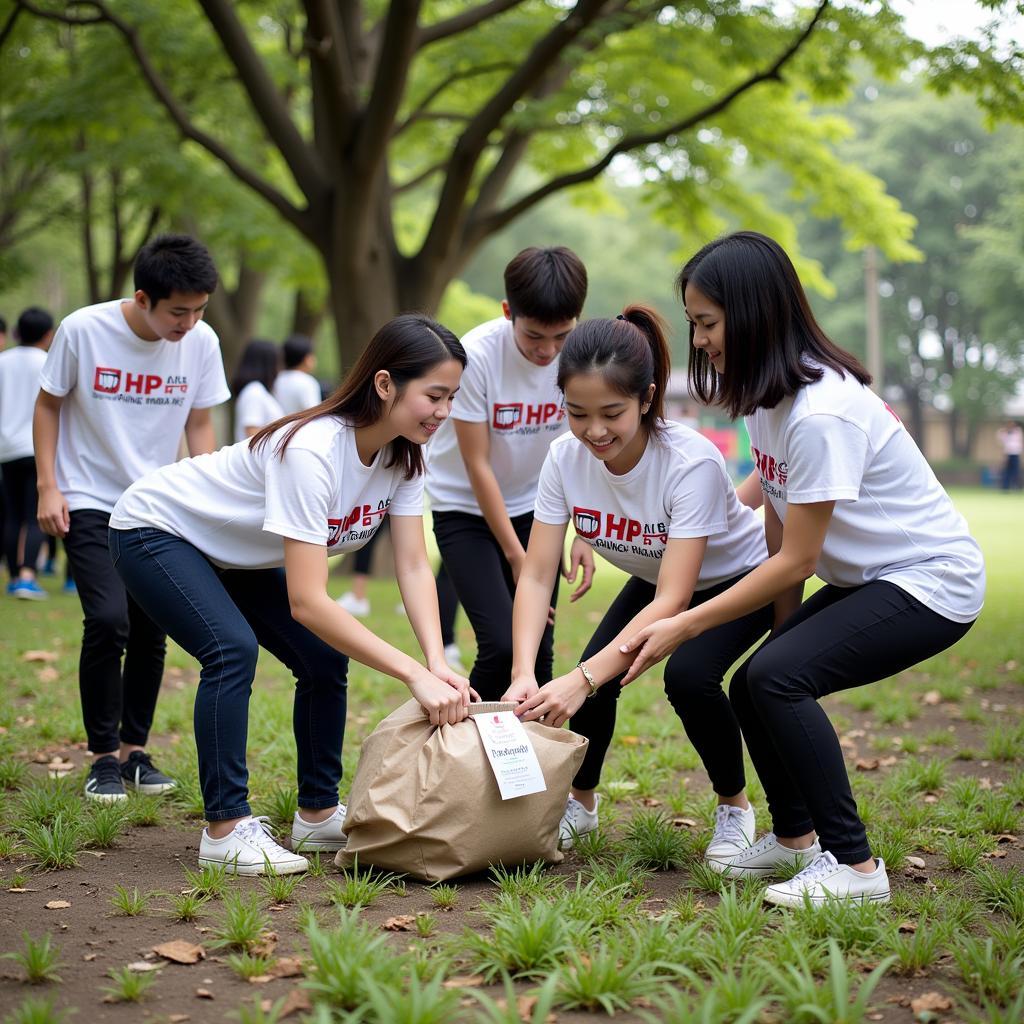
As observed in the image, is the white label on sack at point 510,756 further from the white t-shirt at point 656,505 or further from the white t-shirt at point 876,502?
the white t-shirt at point 876,502

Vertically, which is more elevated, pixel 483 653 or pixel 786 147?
pixel 786 147

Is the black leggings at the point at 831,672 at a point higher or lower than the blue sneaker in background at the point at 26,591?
higher

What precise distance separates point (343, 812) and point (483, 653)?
0.79 metres

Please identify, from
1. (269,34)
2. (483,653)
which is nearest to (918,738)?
(483,653)

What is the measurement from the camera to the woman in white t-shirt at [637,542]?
12.3 feet

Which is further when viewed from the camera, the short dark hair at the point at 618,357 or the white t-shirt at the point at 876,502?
the short dark hair at the point at 618,357

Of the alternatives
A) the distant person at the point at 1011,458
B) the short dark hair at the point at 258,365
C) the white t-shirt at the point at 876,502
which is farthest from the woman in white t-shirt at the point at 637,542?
the distant person at the point at 1011,458

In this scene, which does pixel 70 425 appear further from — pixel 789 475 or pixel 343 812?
pixel 789 475

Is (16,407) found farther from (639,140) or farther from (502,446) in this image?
(502,446)

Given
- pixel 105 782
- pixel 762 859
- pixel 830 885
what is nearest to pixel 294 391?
pixel 105 782

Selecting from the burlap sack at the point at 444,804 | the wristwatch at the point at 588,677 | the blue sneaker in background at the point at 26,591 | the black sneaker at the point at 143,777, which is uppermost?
the wristwatch at the point at 588,677

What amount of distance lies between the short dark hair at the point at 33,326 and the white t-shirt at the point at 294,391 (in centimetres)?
208

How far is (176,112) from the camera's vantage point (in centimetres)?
1117

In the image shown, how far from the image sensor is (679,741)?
5910 mm
